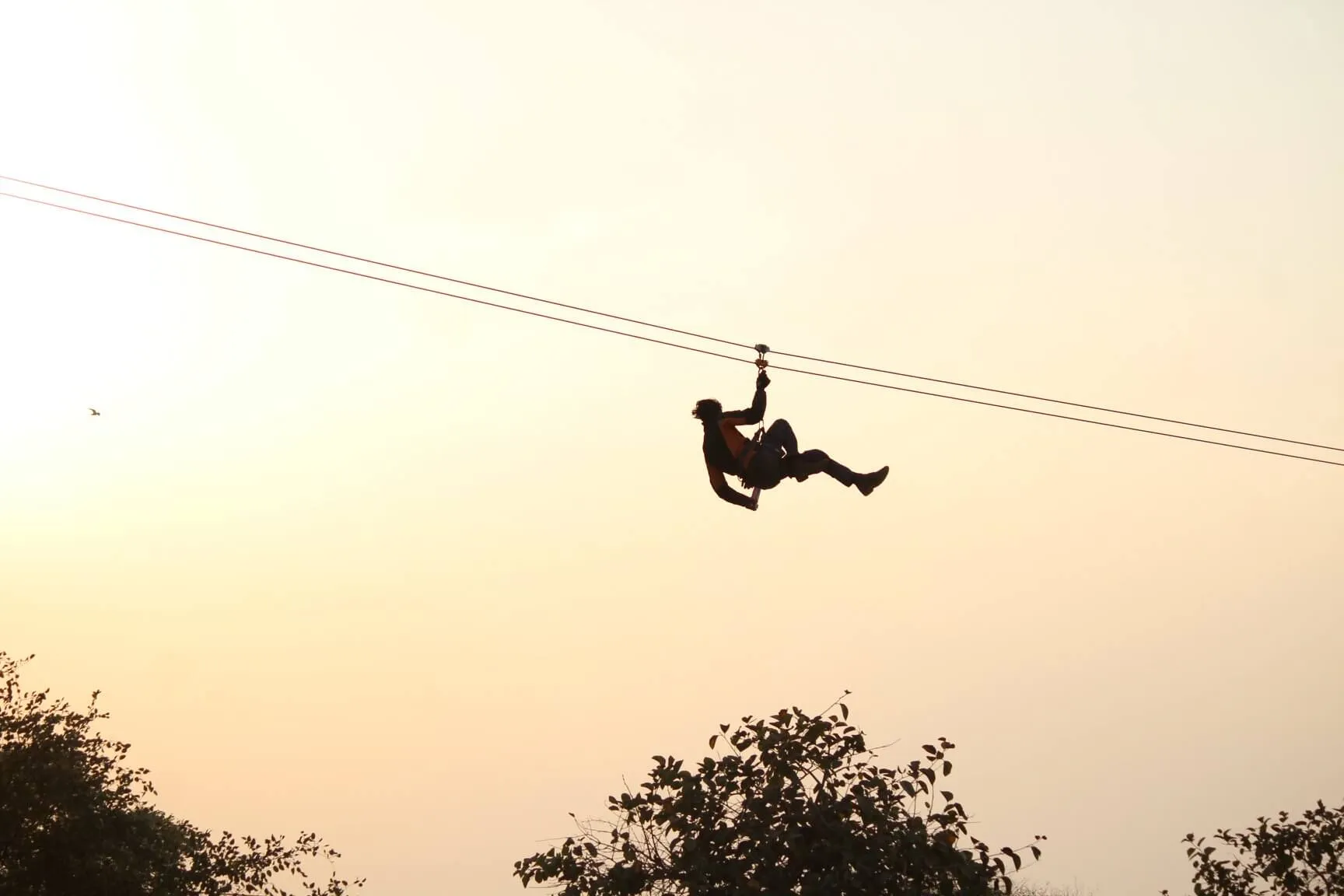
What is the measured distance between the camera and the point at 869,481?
12.7m

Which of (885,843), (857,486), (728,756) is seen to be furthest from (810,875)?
(857,486)

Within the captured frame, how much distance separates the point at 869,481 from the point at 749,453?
128 cm

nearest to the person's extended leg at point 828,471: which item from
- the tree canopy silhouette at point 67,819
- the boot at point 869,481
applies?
the boot at point 869,481

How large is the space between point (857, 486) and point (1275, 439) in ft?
13.9

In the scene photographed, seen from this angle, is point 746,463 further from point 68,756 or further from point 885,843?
point 68,756

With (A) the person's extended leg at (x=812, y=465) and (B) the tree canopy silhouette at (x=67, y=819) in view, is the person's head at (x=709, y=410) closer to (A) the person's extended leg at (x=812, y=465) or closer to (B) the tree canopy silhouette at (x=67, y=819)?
(A) the person's extended leg at (x=812, y=465)

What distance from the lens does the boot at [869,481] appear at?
12.6m

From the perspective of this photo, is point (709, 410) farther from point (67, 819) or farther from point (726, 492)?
point (67, 819)

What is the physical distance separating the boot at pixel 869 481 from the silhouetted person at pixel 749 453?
0.12 ft

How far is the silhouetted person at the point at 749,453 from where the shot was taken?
39.8ft

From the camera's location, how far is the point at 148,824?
86.9ft

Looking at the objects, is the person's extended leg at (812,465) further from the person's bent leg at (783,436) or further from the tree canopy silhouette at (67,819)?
the tree canopy silhouette at (67,819)

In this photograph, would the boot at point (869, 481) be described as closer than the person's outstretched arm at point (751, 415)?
No

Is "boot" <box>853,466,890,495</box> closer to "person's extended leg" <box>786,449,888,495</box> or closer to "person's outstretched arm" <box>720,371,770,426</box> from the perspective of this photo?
"person's extended leg" <box>786,449,888,495</box>
